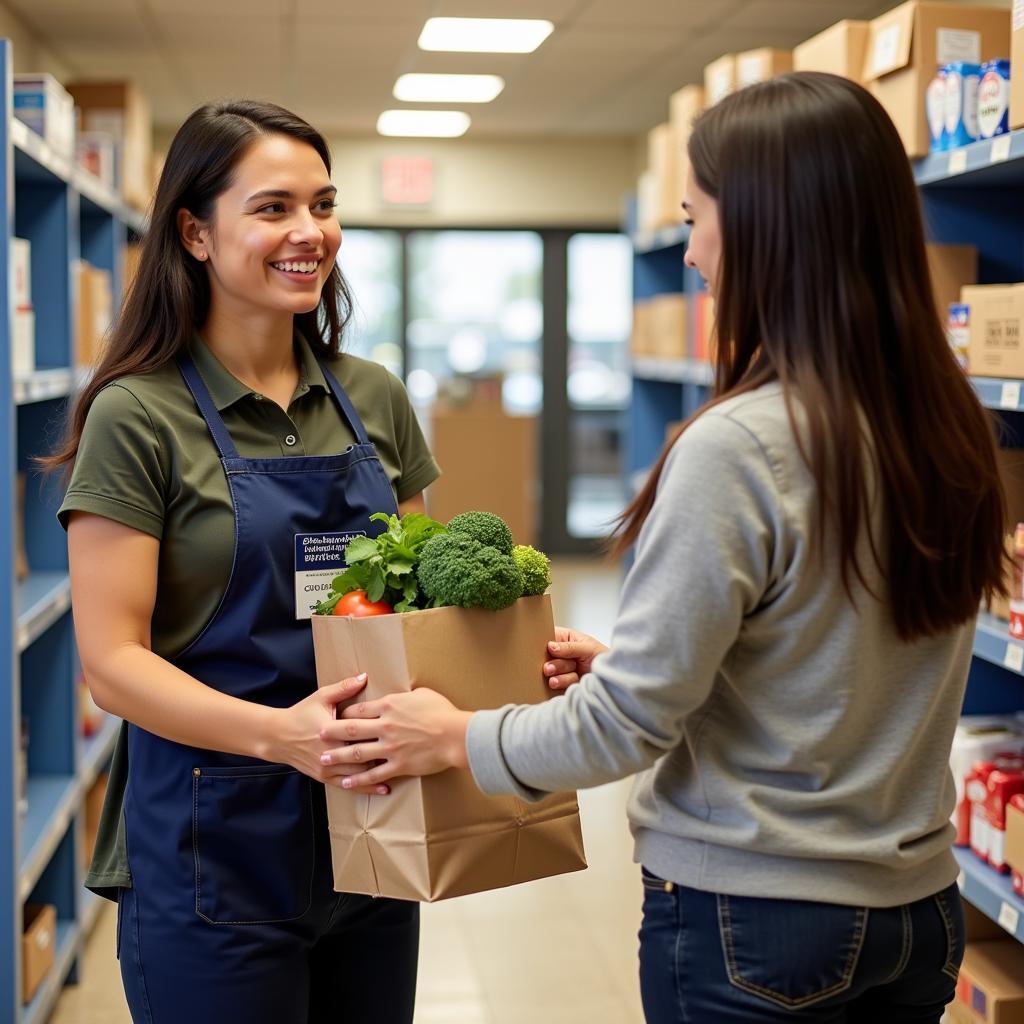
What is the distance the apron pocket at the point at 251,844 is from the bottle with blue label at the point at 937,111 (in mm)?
1957

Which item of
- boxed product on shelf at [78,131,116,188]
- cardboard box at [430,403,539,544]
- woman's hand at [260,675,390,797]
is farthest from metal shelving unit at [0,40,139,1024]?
cardboard box at [430,403,539,544]

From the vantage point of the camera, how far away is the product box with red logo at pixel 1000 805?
8.25ft

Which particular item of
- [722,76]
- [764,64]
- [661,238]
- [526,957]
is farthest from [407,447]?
[661,238]

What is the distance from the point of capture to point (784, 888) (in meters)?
1.19

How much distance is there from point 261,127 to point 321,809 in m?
0.87

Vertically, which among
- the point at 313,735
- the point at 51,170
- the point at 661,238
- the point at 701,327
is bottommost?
the point at 313,735

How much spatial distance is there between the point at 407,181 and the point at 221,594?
8010 millimetres

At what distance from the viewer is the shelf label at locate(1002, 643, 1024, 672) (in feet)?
7.73

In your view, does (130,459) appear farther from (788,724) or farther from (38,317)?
(38,317)

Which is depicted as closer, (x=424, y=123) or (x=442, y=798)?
(x=442, y=798)

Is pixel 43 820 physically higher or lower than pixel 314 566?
lower

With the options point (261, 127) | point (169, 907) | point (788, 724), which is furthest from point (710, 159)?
point (169, 907)

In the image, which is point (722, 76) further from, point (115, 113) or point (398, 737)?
point (398, 737)

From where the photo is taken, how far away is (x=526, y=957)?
3.38 metres
